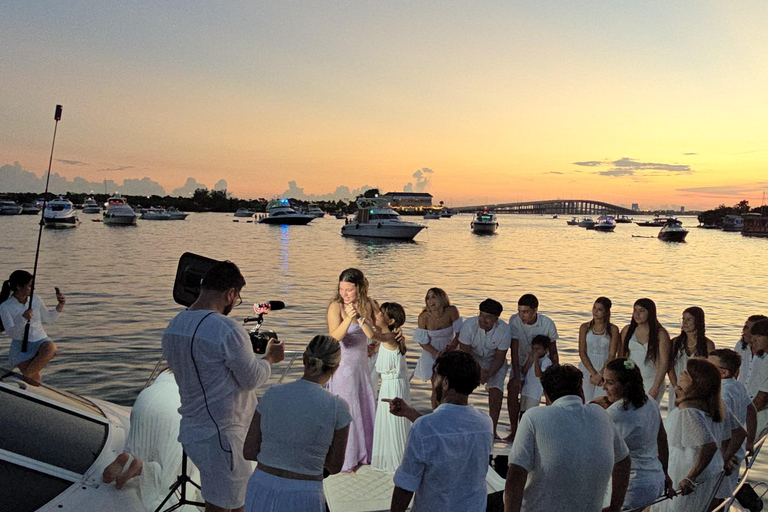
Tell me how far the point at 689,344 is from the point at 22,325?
6.93 m

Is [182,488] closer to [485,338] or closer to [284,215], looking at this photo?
[485,338]

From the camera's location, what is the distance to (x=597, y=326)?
6531mm

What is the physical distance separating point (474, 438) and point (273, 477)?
1.01 metres

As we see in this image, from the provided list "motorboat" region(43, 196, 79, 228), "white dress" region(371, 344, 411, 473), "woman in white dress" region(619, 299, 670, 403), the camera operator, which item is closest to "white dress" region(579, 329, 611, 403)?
"woman in white dress" region(619, 299, 670, 403)

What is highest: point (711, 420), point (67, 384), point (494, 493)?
point (711, 420)

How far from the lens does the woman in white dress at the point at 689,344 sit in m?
5.87

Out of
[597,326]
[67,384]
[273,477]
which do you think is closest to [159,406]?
[273,477]

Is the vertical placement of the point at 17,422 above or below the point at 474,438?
below

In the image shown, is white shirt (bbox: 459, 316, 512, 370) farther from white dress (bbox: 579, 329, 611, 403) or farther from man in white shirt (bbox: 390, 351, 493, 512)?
man in white shirt (bbox: 390, 351, 493, 512)

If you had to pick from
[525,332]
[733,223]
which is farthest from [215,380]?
[733,223]

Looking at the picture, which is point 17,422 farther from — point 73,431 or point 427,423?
point 427,423

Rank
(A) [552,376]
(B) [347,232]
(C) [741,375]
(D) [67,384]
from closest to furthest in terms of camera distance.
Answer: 1. (A) [552,376]
2. (C) [741,375]
3. (D) [67,384]
4. (B) [347,232]

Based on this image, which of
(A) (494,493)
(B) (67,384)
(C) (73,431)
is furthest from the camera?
(B) (67,384)

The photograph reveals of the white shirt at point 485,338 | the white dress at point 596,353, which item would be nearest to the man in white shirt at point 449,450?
the white shirt at point 485,338
